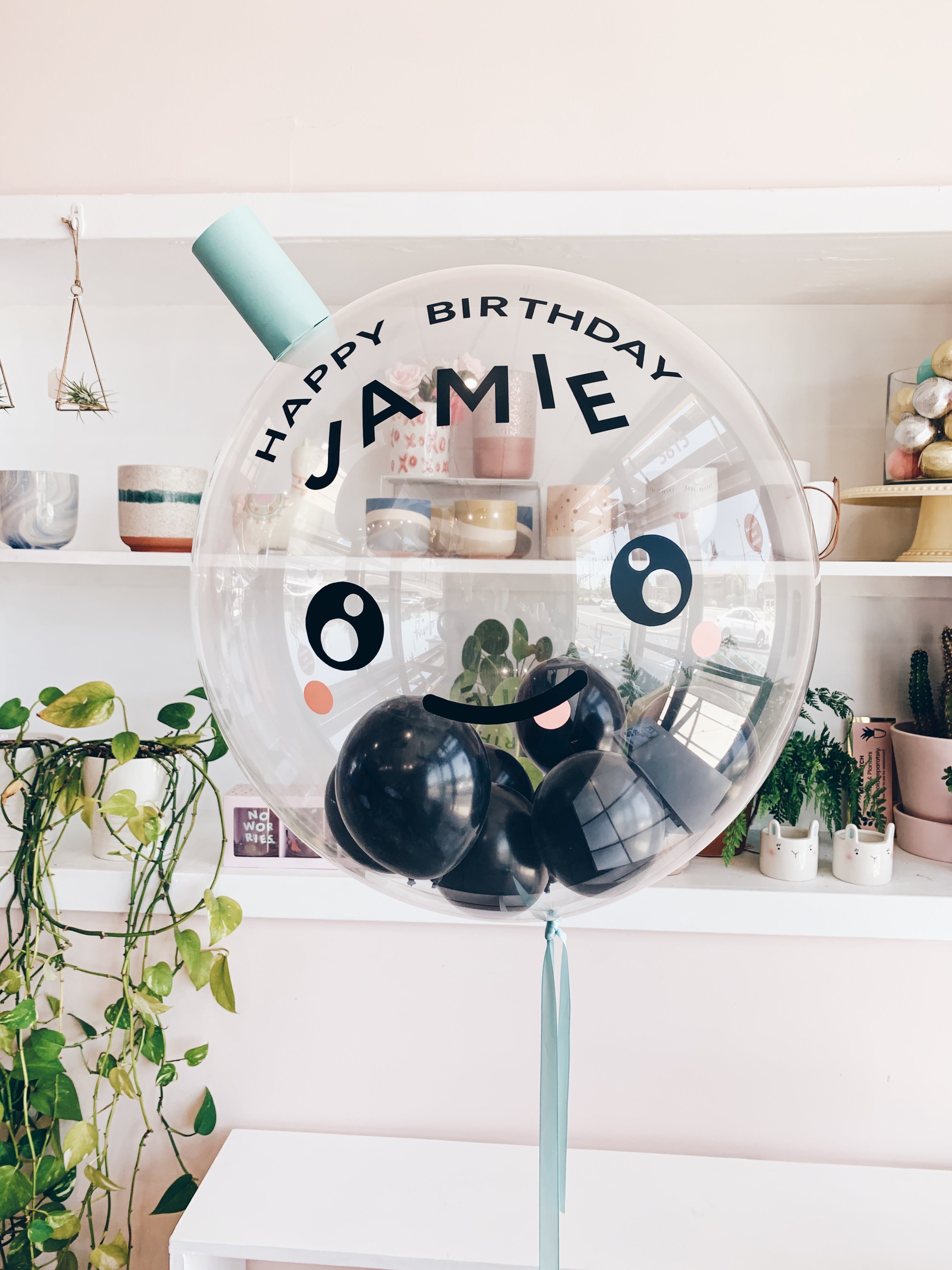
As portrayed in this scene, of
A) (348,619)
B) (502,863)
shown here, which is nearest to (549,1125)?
(502,863)

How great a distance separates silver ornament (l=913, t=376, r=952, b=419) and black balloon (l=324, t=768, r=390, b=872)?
3.22 ft

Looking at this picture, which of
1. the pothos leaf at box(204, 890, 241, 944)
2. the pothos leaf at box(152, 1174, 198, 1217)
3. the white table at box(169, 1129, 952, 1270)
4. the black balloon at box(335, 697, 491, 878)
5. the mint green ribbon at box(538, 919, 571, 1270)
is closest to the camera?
the black balloon at box(335, 697, 491, 878)

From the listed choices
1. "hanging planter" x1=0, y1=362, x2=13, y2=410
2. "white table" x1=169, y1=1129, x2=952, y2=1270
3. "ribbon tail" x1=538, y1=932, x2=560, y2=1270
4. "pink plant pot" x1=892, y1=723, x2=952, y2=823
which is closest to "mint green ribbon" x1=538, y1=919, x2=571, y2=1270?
"ribbon tail" x1=538, y1=932, x2=560, y2=1270

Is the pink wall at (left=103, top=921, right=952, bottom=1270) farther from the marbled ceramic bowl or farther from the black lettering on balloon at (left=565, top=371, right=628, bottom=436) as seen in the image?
the black lettering on balloon at (left=565, top=371, right=628, bottom=436)

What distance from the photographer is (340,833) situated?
1.20 ft

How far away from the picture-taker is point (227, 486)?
14.9 inches

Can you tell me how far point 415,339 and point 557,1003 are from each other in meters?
0.35

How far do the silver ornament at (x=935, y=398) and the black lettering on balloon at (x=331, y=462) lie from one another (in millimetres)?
954

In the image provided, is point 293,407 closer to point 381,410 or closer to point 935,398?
point 381,410

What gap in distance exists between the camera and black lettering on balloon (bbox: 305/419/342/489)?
33 centimetres

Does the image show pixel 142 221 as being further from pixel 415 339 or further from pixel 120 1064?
pixel 120 1064

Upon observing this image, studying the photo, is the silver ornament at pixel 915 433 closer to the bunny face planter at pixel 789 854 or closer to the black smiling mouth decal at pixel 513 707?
the bunny face planter at pixel 789 854

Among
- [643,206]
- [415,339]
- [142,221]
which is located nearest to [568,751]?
[415,339]

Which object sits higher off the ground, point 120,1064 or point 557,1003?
point 557,1003
